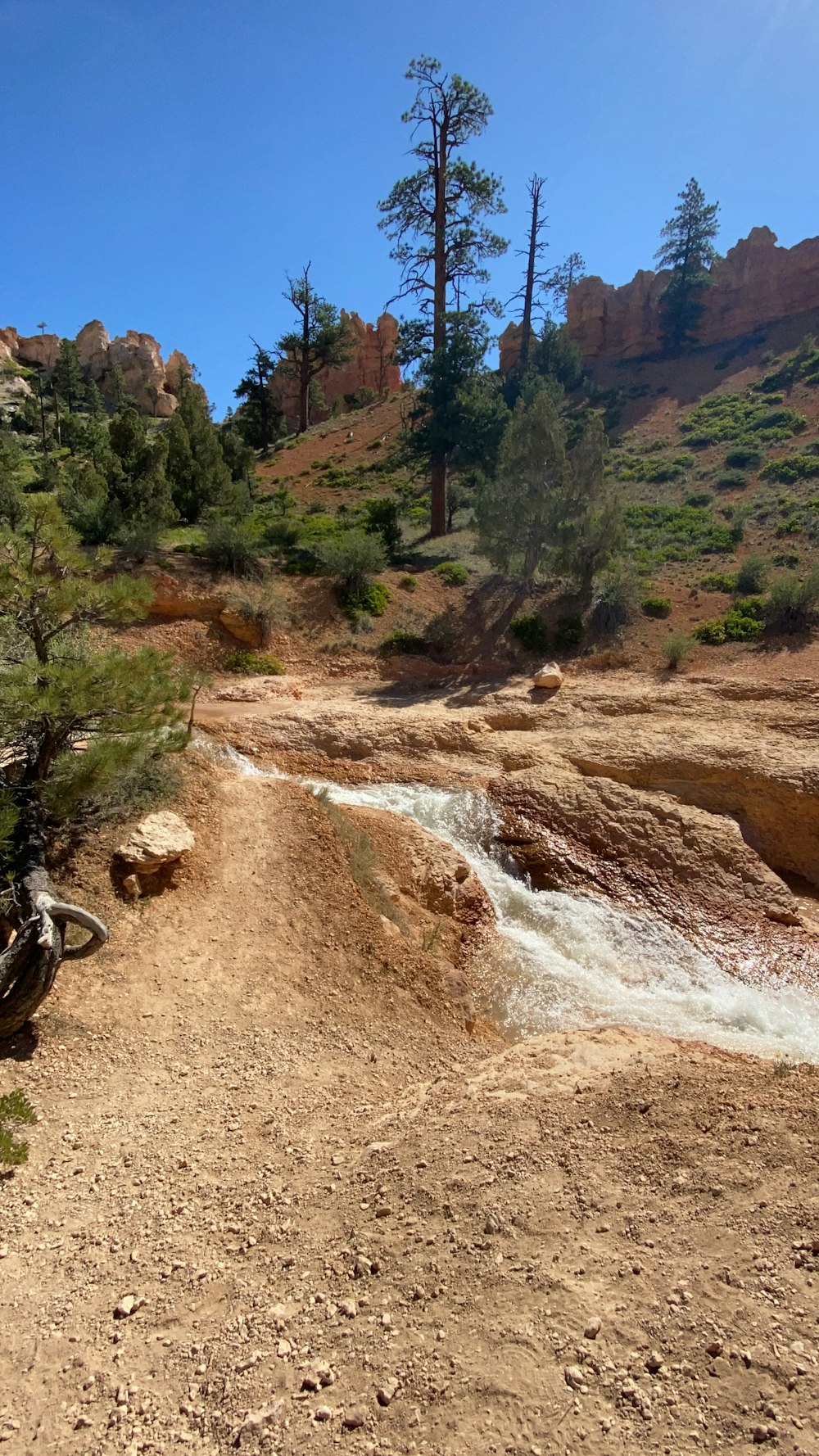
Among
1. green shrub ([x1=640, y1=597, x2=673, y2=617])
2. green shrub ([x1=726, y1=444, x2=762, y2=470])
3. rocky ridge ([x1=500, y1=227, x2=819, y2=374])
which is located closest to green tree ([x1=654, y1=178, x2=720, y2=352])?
rocky ridge ([x1=500, y1=227, x2=819, y2=374])

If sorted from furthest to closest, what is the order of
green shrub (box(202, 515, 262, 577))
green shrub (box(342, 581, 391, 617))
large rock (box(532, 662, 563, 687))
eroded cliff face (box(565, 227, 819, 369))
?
eroded cliff face (box(565, 227, 819, 369)) < green shrub (box(342, 581, 391, 617)) < green shrub (box(202, 515, 262, 577)) < large rock (box(532, 662, 563, 687))

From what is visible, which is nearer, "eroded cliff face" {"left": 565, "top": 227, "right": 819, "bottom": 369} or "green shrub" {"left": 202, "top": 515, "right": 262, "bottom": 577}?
"green shrub" {"left": 202, "top": 515, "right": 262, "bottom": 577}

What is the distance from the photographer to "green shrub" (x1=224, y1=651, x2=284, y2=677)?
15.9 meters

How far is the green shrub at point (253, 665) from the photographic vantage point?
15852 millimetres

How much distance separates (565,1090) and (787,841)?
7744 millimetres

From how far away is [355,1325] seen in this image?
10.8ft

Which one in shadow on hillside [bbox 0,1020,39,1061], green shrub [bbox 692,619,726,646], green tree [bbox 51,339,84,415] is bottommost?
shadow on hillside [bbox 0,1020,39,1061]

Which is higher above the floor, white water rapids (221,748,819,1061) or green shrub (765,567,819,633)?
green shrub (765,567,819,633)

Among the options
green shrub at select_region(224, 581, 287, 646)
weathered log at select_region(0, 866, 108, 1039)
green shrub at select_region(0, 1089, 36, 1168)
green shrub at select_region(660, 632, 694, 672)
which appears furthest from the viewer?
green shrub at select_region(224, 581, 287, 646)

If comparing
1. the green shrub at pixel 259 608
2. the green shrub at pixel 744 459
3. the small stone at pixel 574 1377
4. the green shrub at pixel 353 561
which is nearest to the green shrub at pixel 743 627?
the green shrub at pixel 353 561

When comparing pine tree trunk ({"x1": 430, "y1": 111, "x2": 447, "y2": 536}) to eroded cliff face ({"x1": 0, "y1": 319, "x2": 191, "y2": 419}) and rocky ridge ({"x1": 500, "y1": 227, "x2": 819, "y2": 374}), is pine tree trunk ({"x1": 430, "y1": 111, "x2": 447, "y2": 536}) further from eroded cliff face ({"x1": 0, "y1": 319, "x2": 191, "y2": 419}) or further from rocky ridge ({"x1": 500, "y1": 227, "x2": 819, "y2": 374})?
eroded cliff face ({"x1": 0, "y1": 319, "x2": 191, "y2": 419})

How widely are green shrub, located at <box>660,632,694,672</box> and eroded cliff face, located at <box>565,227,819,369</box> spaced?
127 ft

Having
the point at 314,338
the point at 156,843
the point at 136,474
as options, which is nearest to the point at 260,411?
the point at 314,338

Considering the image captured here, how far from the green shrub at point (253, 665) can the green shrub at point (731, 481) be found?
2144 cm
